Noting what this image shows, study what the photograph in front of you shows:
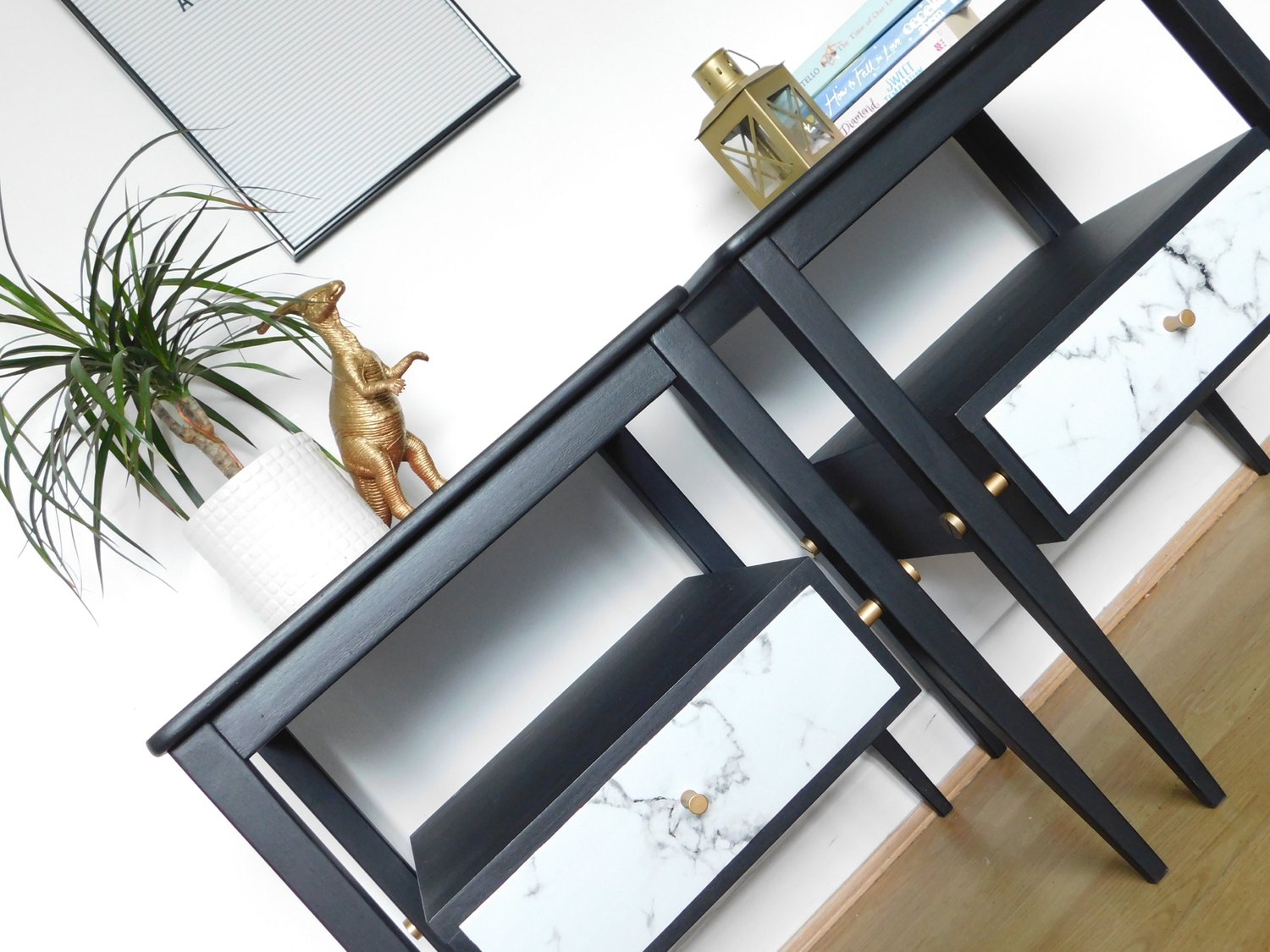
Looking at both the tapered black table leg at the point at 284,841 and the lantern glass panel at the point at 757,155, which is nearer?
the tapered black table leg at the point at 284,841

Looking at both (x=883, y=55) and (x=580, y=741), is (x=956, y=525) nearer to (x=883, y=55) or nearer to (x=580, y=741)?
(x=580, y=741)

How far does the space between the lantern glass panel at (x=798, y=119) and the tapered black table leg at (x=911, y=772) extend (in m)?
0.71

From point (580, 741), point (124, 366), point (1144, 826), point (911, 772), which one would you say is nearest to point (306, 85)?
point (124, 366)

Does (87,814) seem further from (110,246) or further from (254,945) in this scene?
(110,246)

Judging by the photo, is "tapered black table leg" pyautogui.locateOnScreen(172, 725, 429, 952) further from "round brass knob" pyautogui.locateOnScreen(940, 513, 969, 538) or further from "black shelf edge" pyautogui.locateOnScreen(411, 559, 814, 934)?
"round brass knob" pyautogui.locateOnScreen(940, 513, 969, 538)

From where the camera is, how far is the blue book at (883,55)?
105 cm

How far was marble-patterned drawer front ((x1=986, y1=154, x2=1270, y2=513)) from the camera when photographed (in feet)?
2.97

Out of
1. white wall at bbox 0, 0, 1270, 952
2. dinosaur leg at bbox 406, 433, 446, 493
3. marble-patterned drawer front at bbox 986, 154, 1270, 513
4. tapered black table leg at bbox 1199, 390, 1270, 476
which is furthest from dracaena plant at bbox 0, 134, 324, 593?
tapered black table leg at bbox 1199, 390, 1270, 476

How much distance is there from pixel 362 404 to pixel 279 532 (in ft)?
0.55

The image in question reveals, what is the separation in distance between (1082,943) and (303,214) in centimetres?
116

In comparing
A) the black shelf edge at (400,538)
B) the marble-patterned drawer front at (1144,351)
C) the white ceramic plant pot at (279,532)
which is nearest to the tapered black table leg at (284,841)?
the black shelf edge at (400,538)

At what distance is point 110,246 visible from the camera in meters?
1.12

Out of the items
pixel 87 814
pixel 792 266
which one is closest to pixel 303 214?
pixel 792 266

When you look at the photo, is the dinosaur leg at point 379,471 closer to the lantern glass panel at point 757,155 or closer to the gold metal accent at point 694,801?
the gold metal accent at point 694,801
